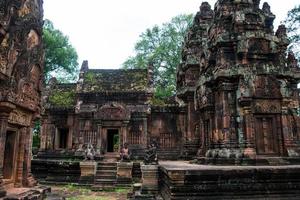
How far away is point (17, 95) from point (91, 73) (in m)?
15.0

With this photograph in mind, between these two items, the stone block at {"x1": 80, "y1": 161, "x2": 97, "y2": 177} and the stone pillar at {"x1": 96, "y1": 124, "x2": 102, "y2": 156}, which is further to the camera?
the stone pillar at {"x1": 96, "y1": 124, "x2": 102, "y2": 156}

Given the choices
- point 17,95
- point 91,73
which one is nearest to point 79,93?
point 91,73

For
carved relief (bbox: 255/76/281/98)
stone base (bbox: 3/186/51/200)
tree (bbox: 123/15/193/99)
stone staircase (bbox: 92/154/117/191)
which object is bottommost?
stone staircase (bbox: 92/154/117/191)

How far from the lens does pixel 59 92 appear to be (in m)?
22.0

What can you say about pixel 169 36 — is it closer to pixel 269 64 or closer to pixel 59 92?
pixel 59 92

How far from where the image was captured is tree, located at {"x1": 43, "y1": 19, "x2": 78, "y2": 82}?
102ft

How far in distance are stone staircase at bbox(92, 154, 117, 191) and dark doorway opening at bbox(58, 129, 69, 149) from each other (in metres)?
5.67

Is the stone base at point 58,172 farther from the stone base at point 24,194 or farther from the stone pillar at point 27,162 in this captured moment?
the stone base at point 24,194

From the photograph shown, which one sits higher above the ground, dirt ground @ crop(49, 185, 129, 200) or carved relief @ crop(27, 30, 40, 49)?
carved relief @ crop(27, 30, 40, 49)

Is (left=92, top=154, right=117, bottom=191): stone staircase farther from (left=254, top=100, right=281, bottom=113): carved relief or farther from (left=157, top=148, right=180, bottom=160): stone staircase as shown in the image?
(left=254, top=100, right=281, bottom=113): carved relief

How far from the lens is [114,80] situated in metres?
20.8

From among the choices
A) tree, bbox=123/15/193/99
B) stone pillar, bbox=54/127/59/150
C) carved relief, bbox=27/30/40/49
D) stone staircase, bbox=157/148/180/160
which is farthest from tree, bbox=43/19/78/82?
carved relief, bbox=27/30/40/49

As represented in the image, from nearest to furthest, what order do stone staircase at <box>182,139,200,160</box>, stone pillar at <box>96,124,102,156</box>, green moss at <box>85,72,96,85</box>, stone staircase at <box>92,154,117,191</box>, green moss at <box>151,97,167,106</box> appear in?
stone staircase at <box>92,154,117,191</box> → stone staircase at <box>182,139,200,160</box> → stone pillar at <box>96,124,102,156</box> → green moss at <box>151,97,167,106</box> → green moss at <box>85,72,96,85</box>

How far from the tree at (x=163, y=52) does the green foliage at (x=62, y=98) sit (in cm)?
953
